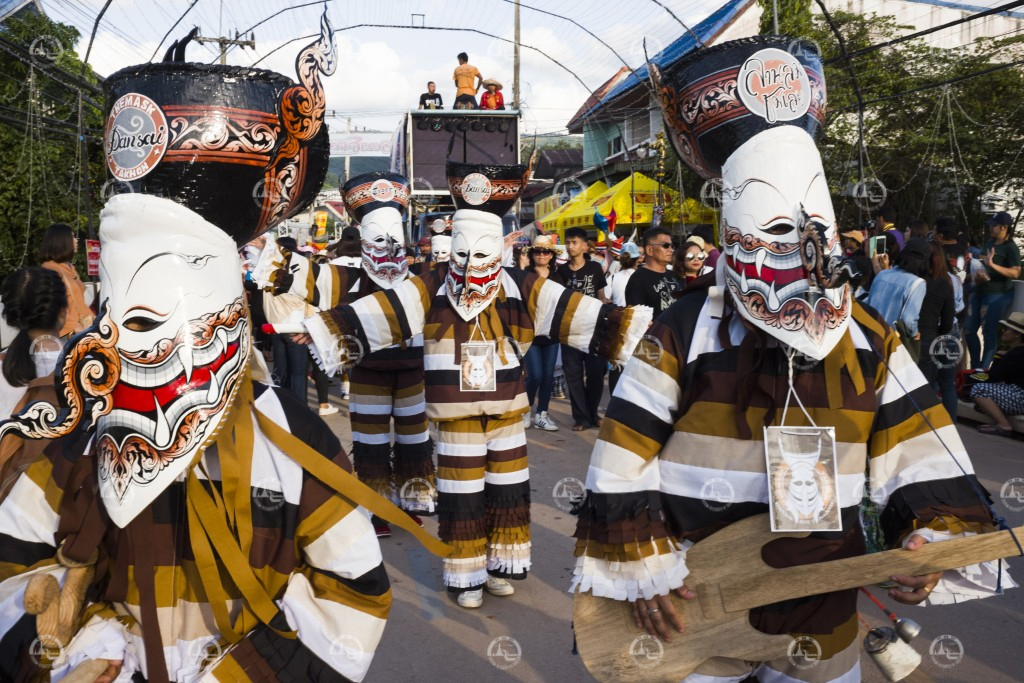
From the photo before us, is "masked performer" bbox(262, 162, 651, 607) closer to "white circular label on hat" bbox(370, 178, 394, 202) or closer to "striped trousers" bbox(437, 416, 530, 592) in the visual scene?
"striped trousers" bbox(437, 416, 530, 592)

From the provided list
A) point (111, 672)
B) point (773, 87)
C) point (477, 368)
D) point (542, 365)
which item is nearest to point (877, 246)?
point (542, 365)

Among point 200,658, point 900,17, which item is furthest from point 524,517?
point 900,17

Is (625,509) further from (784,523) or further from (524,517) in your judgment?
(524,517)

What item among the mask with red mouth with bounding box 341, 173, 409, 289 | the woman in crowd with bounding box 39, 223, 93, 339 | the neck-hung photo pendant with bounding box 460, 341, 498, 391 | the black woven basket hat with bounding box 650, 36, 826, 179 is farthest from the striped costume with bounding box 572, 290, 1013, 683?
the woman in crowd with bounding box 39, 223, 93, 339

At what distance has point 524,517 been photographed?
466 cm

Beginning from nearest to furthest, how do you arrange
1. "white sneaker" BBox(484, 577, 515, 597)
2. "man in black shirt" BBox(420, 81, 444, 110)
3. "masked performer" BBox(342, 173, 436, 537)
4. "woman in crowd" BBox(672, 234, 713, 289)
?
"white sneaker" BBox(484, 577, 515, 597), "masked performer" BBox(342, 173, 436, 537), "woman in crowd" BBox(672, 234, 713, 289), "man in black shirt" BBox(420, 81, 444, 110)

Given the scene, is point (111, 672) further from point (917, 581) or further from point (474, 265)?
point (474, 265)

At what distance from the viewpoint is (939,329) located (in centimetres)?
713

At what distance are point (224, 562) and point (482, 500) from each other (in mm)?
2727

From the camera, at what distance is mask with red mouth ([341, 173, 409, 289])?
627 centimetres

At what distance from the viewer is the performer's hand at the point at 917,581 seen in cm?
204

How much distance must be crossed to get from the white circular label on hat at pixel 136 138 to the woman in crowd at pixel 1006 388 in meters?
7.84

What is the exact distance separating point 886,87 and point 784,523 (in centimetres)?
1596

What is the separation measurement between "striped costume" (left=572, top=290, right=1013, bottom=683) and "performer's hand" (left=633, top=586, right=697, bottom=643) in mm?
29
